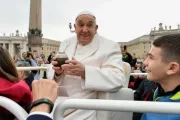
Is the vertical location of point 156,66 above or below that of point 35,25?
below

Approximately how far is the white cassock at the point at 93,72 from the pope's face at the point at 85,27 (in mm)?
71

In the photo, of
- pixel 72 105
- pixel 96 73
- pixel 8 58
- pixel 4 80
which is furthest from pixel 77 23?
pixel 72 105

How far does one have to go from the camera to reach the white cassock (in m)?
1.75

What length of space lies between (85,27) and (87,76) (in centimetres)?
38

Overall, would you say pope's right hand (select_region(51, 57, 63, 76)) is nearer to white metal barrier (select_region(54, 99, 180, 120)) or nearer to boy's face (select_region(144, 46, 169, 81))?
boy's face (select_region(144, 46, 169, 81))

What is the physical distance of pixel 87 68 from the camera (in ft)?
5.76

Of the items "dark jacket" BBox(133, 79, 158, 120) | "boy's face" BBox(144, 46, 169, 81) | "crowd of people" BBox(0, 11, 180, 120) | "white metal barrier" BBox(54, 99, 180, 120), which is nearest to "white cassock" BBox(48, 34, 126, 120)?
"crowd of people" BBox(0, 11, 180, 120)

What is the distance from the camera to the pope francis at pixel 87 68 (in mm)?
1741

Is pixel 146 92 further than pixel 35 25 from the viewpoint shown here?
No

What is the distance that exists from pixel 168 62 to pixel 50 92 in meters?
0.57

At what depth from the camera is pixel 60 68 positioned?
179 centimetres

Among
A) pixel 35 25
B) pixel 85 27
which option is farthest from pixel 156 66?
pixel 35 25

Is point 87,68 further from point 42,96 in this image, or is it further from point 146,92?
point 42,96

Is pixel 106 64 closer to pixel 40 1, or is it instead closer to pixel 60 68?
pixel 60 68
